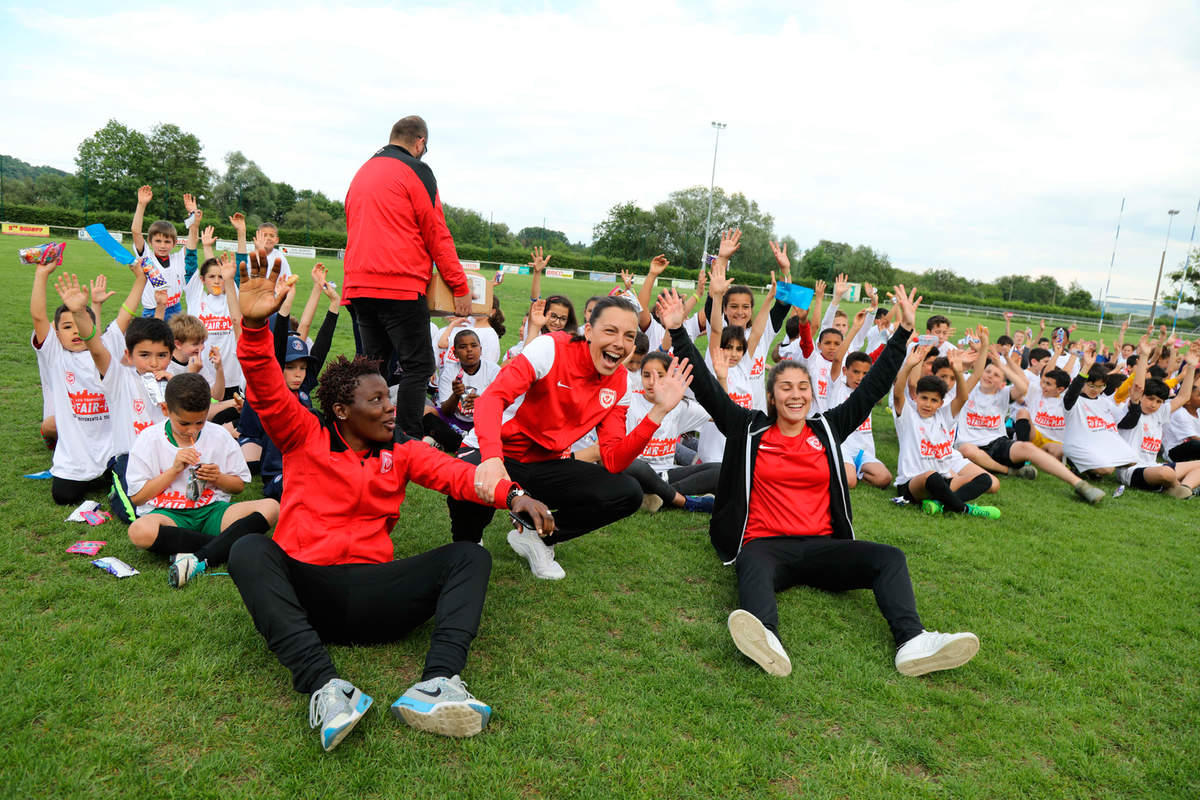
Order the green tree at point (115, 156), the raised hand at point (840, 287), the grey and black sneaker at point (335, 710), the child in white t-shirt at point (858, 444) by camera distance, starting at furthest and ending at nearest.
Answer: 1. the green tree at point (115, 156)
2. the child in white t-shirt at point (858, 444)
3. the raised hand at point (840, 287)
4. the grey and black sneaker at point (335, 710)

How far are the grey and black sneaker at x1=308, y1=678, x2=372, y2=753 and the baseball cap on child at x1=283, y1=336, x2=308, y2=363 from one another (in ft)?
12.6

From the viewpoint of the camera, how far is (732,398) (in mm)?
6875

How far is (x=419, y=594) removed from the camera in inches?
129

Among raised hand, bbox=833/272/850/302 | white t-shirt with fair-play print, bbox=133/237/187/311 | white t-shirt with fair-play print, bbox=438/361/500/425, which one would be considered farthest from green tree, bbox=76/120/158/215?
raised hand, bbox=833/272/850/302

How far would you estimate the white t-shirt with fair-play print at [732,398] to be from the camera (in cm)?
675

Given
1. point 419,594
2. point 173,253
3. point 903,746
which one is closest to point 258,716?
point 419,594

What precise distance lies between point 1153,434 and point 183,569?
34.7 ft

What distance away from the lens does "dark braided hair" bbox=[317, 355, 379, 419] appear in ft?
10.9

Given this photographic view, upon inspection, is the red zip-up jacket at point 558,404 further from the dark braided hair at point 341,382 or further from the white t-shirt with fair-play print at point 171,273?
the white t-shirt with fair-play print at point 171,273

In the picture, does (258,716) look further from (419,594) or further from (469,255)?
(469,255)

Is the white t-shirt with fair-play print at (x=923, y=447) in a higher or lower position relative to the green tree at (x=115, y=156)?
lower

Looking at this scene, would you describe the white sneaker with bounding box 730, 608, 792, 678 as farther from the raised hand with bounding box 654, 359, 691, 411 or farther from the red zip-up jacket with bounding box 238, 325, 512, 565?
the red zip-up jacket with bounding box 238, 325, 512, 565

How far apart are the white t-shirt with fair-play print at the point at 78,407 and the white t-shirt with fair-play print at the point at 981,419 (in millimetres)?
9155

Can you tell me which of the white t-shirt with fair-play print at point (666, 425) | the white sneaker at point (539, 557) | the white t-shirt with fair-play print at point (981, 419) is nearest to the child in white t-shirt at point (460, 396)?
the white t-shirt with fair-play print at point (666, 425)
